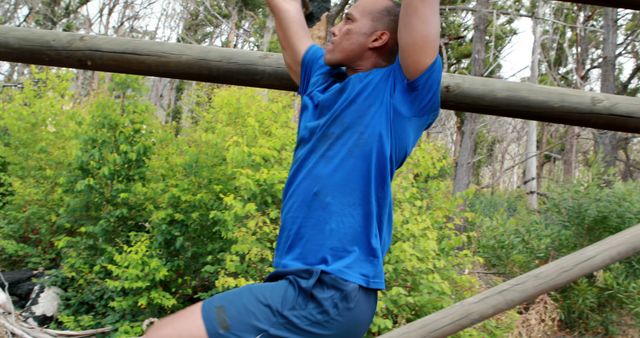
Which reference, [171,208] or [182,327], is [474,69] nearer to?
[171,208]

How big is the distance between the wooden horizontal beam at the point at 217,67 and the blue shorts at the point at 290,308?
3.83 feet

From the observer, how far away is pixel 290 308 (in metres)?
1.40

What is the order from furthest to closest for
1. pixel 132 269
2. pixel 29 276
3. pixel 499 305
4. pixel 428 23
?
pixel 29 276, pixel 132 269, pixel 499 305, pixel 428 23

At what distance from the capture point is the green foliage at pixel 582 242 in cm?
633

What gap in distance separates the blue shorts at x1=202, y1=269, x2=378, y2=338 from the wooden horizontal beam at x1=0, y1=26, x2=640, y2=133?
117 cm

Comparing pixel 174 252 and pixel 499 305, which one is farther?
pixel 174 252

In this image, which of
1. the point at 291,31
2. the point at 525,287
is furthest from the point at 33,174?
the point at 291,31

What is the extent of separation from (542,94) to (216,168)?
278 cm

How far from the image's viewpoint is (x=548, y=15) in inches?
709

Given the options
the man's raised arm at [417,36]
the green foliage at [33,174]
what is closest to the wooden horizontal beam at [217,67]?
the man's raised arm at [417,36]

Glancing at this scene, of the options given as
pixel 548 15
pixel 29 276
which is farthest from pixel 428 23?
pixel 548 15

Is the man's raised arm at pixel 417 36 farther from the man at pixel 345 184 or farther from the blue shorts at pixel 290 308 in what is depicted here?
the blue shorts at pixel 290 308

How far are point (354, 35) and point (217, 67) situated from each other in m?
0.95

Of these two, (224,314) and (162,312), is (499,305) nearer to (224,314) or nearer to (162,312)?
(224,314)
